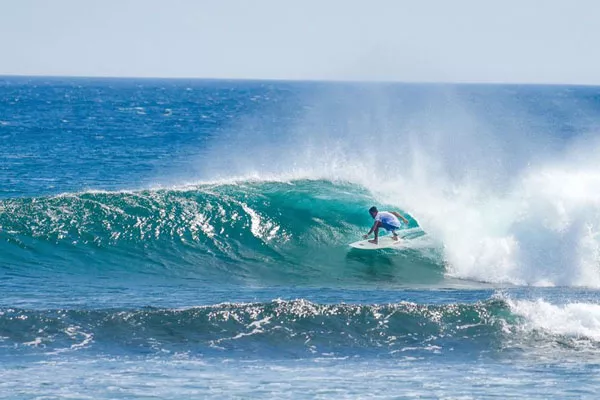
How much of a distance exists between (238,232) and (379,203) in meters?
4.46

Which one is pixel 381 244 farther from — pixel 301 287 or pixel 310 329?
pixel 310 329

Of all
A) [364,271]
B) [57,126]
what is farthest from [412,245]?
[57,126]

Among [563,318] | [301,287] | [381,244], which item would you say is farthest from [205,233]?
[563,318]

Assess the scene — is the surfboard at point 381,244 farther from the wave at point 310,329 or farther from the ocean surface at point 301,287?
Answer: the wave at point 310,329

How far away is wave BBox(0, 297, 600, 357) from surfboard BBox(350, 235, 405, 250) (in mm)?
4910

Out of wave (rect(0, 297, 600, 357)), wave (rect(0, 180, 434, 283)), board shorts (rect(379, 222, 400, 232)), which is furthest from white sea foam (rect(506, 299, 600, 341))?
board shorts (rect(379, 222, 400, 232))

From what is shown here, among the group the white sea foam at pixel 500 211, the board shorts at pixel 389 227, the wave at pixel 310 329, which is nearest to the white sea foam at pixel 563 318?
the wave at pixel 310 329

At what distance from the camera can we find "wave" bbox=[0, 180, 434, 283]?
825 inches

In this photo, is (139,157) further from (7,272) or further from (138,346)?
(138,346)

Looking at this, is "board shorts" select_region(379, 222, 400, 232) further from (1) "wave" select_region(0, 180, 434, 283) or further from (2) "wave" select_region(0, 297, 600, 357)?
(2) "wave" select_region(0, 297, 600, 357)

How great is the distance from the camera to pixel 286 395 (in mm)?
12227

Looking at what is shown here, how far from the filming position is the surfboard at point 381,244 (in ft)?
70.6

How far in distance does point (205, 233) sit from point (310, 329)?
25.3 ft

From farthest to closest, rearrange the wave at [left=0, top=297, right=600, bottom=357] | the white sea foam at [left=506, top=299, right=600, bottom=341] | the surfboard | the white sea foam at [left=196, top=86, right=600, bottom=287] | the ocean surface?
the surfboard
the white sea foam at [left=196, top=86, right=600, bottom=287]
the white sea foam at [left=506, top=299, right=600, bottom=341]
the wave at [left=0, top=297, right=600, bottom=357]
the ocean surface
